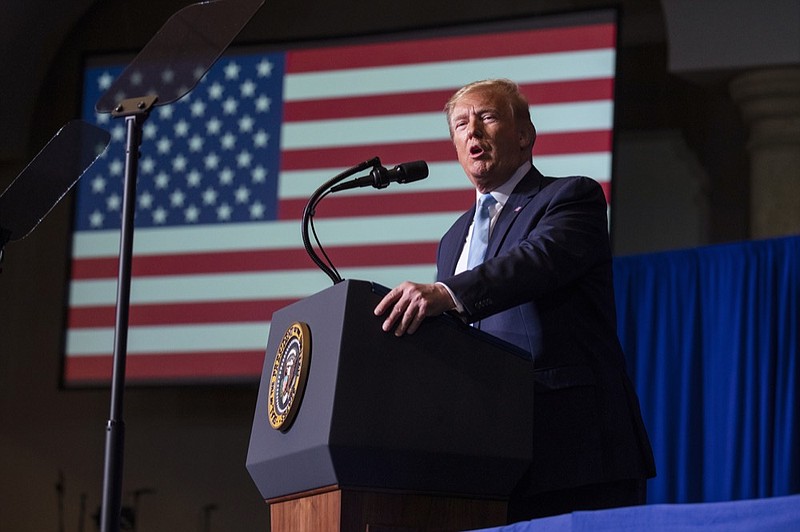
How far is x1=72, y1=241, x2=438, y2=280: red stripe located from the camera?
19.7 ft

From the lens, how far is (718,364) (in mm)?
5273

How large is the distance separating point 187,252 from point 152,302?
31 cm

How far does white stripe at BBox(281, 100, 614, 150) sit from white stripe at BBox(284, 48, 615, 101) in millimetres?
134

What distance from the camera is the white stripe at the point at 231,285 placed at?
602 cm

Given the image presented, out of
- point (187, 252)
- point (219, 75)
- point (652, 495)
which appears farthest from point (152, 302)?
point (652, 495)

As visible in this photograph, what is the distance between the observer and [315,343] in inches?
75.0

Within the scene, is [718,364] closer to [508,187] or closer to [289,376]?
[508,187]

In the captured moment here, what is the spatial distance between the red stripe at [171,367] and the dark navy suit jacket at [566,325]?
3.99 metres

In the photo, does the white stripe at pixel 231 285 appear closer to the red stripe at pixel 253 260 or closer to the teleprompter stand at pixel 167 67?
the red stripe at pixel 253 260

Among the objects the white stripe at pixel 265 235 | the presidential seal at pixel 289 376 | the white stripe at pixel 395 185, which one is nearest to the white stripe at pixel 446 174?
the white stripe at pixel 395 185

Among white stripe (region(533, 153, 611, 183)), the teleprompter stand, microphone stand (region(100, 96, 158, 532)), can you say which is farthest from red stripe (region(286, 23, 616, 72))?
microphone stand (region(100, 96, 158, 532))

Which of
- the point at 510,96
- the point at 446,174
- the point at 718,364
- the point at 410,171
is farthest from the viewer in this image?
the point at 446,174

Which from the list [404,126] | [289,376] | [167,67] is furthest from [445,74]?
[289,376]

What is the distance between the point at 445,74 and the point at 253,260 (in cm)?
133
